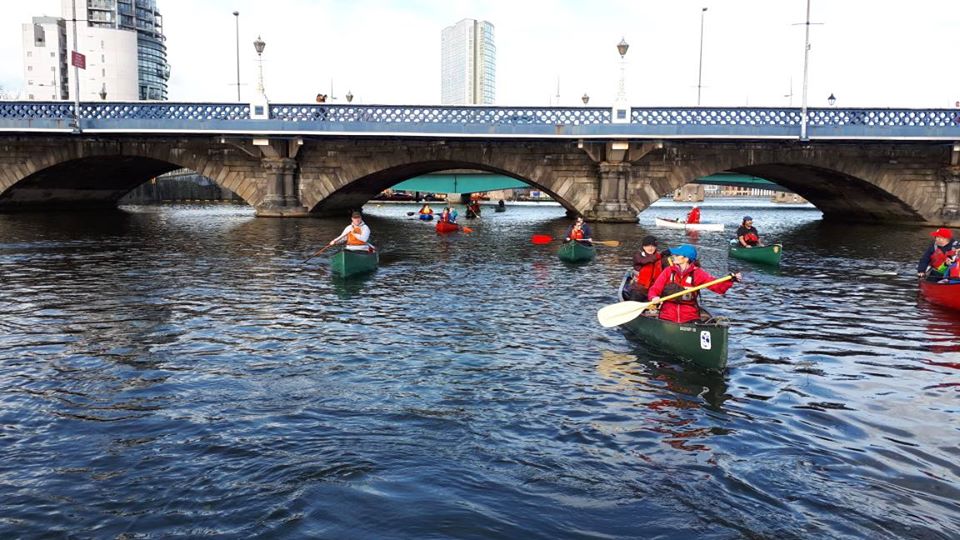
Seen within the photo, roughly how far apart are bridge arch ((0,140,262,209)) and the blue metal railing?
2.79 m

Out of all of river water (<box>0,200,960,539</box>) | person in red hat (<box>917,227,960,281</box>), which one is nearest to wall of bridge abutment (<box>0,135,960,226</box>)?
person in red hat (<box>917,227,960,281</box>)

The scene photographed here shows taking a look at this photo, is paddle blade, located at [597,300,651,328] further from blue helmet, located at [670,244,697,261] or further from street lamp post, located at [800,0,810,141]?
street lamp post, located at [800,0,810,141]

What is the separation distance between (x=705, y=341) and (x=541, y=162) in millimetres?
30943

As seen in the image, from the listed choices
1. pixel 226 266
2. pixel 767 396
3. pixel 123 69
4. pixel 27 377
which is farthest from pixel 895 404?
pixel 123 69

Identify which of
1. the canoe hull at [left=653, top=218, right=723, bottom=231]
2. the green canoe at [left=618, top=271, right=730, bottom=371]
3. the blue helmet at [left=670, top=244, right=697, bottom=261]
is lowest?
the green canoe at [left=618, top=271, right=730, bottom=371]

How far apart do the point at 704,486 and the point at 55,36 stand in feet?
487

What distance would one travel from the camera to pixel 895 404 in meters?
8.93

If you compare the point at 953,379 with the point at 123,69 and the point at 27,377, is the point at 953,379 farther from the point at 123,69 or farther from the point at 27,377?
the point at 123,69

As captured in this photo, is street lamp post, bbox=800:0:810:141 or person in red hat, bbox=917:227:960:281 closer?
person in red hat, bbox=917:227:960:281

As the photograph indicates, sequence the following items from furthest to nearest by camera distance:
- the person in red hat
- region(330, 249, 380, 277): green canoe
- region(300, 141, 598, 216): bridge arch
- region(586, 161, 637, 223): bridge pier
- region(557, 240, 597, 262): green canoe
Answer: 1. region(300, 141, 598, 216): bridge arch
2. region(586, 161, 637, 223): bridge pier
3. region(557, 240, 597, 262): green canoe
4. region(330, 249, 380, 277): green canoe
5. the person in red hat

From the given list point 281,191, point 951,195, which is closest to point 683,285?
point 281,191

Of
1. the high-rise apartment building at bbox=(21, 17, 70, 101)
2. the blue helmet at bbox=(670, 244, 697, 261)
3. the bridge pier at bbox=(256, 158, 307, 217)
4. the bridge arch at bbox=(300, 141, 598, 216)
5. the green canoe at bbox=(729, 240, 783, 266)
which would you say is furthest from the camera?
the high-rise apartment building at bbox=(21, 17, 70, 101)

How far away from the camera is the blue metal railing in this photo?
36.7 m

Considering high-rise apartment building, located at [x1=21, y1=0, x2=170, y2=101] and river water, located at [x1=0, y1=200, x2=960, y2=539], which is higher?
high-rise apartment building, located at [x1=21, y1=0, x2=170, y2=101]
